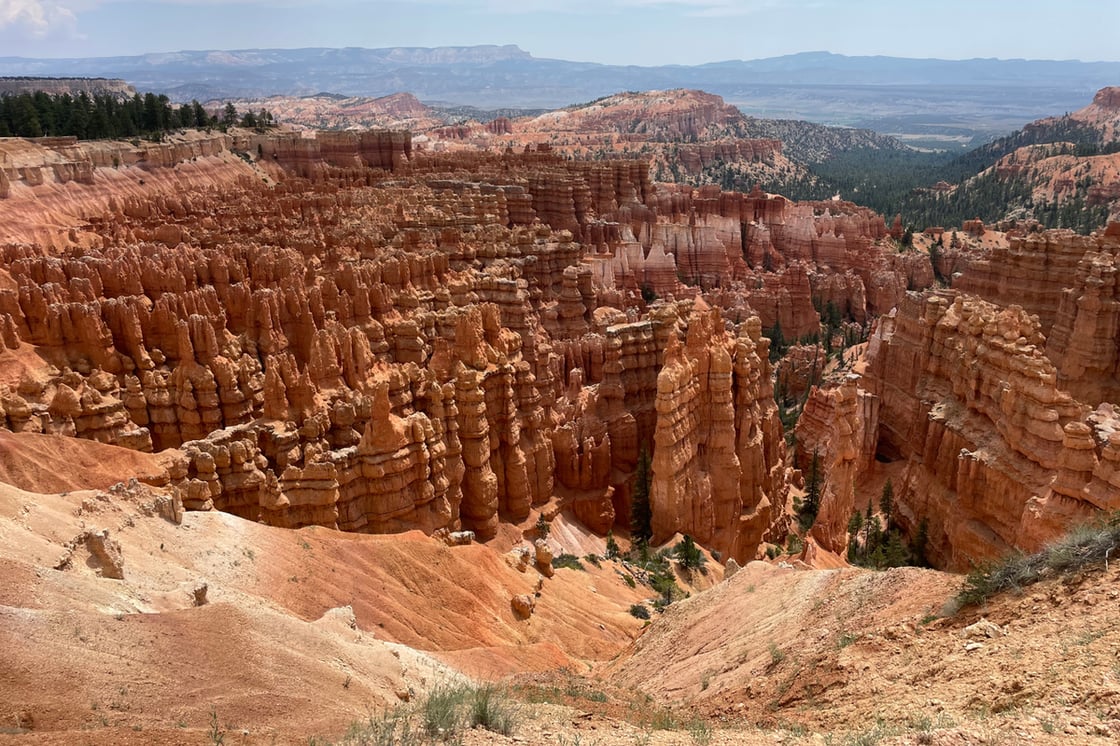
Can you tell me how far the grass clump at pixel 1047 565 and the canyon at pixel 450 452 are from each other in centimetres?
37

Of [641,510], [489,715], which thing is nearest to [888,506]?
Answer: [641,510]

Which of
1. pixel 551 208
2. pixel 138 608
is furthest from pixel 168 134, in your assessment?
pixel 138 608

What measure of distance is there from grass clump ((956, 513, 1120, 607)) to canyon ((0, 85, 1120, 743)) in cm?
37

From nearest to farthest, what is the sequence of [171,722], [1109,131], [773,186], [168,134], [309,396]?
A: [171,722] < [309,396] < [168,134] < [773,186] < [1109,131]

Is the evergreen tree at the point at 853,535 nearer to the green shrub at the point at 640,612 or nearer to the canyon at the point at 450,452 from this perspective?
the canyon at the point at 450,452

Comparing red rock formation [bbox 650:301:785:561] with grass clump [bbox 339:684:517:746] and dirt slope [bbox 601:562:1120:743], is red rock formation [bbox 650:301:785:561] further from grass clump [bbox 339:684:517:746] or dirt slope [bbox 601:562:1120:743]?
grass clump [bbox 339:684:517:746]

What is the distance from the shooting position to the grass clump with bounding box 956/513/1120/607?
9.34m

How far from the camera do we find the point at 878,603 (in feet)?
37.5

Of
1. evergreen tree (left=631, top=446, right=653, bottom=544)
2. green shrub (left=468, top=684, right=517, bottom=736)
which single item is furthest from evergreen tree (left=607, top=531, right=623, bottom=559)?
green shrub (left=468, top=684, right=517, bottom=736)

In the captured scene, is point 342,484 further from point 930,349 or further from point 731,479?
point 930,349

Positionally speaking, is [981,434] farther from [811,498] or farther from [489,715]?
[489,715]

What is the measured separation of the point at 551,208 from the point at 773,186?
261ft

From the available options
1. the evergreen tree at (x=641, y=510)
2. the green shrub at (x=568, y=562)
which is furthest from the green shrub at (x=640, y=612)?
the evergreen tree at (x=641, y=510)

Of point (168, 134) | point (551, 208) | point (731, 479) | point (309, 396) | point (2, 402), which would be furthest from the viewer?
point (168, 134)
